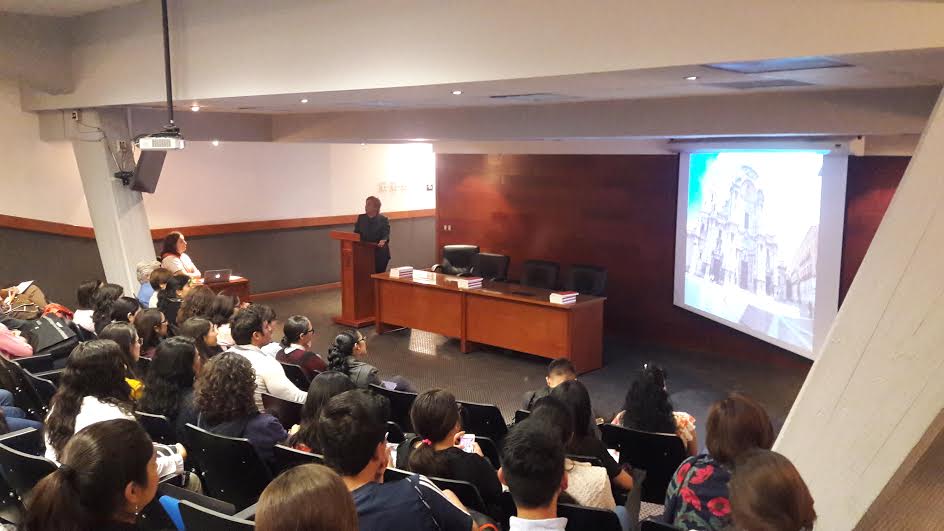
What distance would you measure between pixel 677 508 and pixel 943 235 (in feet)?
5.00

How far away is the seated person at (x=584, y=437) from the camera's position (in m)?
3.19

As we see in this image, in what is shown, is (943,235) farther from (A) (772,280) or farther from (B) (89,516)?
(A) (772,280)

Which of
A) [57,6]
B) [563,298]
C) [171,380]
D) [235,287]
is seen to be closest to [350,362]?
[171,380]

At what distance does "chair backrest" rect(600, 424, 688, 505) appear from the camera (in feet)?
11.8

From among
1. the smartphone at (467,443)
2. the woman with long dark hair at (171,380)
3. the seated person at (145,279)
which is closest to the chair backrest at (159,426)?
the woman with long dark hair at (171,380)

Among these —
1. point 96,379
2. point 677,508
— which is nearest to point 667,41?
point 677,508

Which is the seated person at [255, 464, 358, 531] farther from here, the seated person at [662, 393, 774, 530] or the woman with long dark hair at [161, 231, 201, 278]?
the woman with long dark hair at [161, 231, 201, 278]

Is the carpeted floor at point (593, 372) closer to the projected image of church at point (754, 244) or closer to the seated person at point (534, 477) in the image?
the projected image of church at point (754, 244)

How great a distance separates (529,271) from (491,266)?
55 centimetres

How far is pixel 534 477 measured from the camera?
7.04 feet

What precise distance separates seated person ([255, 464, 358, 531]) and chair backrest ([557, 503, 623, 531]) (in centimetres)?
107

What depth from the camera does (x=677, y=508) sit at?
105 inches

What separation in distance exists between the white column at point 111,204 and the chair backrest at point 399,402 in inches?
186

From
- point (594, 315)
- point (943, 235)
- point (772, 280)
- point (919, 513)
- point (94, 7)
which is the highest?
point (94, 7)
